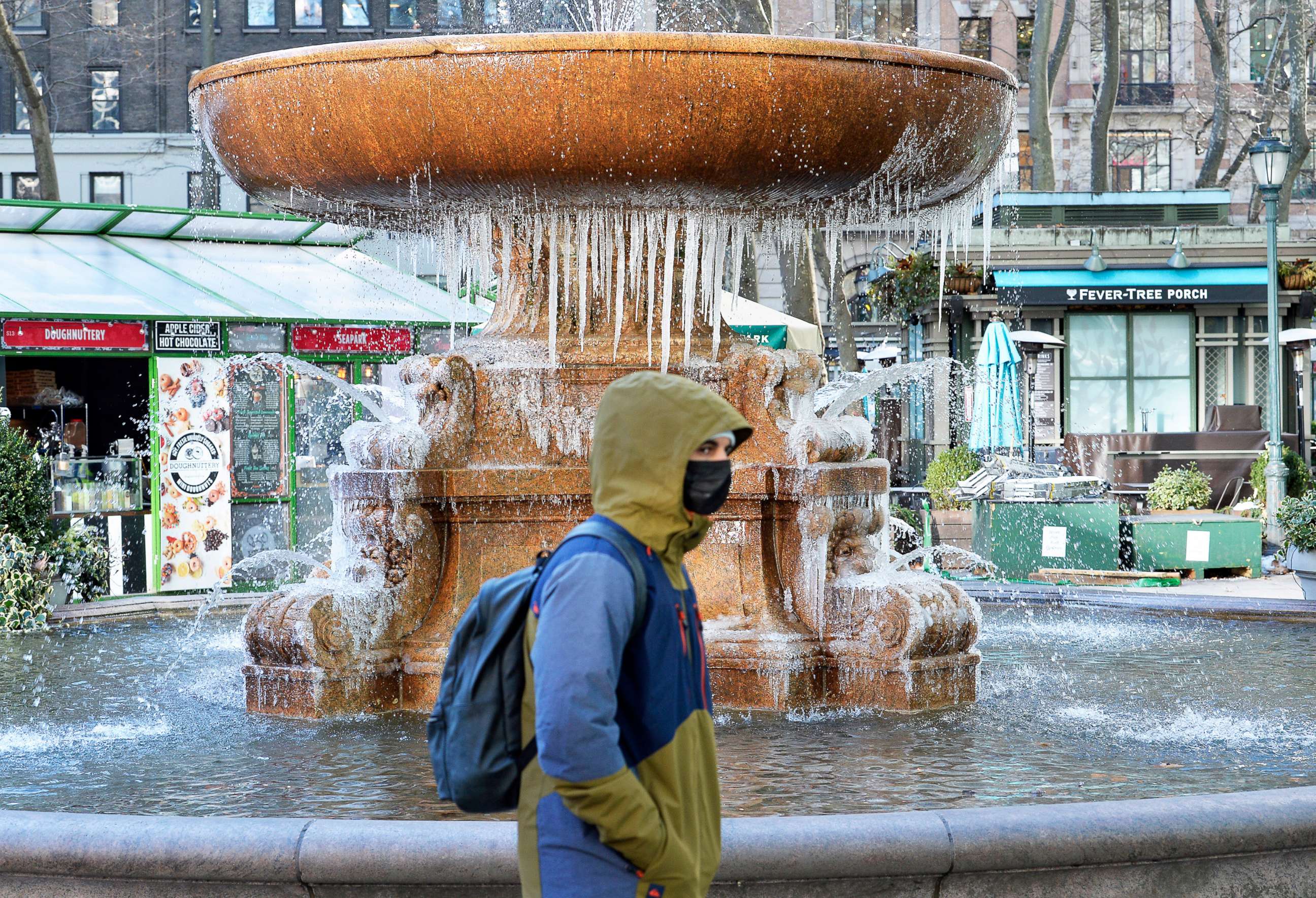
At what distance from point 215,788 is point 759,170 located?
326 cm

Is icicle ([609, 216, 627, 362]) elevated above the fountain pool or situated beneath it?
elevated above

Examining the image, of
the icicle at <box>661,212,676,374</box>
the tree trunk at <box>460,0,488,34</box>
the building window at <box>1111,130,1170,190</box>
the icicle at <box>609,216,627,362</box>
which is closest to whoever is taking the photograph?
the icicle at <box>661,212,676,374</box>

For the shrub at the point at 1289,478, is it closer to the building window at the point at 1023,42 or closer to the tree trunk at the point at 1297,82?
the tree trunk at the point at 1297,82

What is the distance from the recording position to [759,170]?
6695 millimetres

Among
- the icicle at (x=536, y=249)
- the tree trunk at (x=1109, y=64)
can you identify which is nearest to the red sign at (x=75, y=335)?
the icicle at (x=536, y=249)

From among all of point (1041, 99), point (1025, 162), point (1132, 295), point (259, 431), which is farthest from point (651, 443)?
point (1025, 162)

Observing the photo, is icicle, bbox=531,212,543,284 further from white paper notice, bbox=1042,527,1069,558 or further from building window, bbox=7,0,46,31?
building window, bbox=7,0,46,31

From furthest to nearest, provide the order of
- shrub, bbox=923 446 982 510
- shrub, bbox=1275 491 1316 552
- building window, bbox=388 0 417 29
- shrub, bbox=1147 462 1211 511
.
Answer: building window, bbox=388 0 417 29 → shrub, bbox=1147 462 1211 511 → shrub, bbox=923 446 982 510 → shrub, bbox=1275 491 1316 552

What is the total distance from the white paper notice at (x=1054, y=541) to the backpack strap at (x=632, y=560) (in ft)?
44.8

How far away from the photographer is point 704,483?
110 inches

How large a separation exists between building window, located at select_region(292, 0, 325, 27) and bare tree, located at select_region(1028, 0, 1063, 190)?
23588 millimetres

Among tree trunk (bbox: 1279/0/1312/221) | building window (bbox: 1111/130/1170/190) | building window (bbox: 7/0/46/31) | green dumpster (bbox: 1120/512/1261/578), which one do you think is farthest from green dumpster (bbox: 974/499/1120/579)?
building window (bbox: 7/0/46/31)

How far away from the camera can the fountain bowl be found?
632 cm

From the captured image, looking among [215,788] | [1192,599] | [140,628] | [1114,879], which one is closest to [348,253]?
[140,628]
